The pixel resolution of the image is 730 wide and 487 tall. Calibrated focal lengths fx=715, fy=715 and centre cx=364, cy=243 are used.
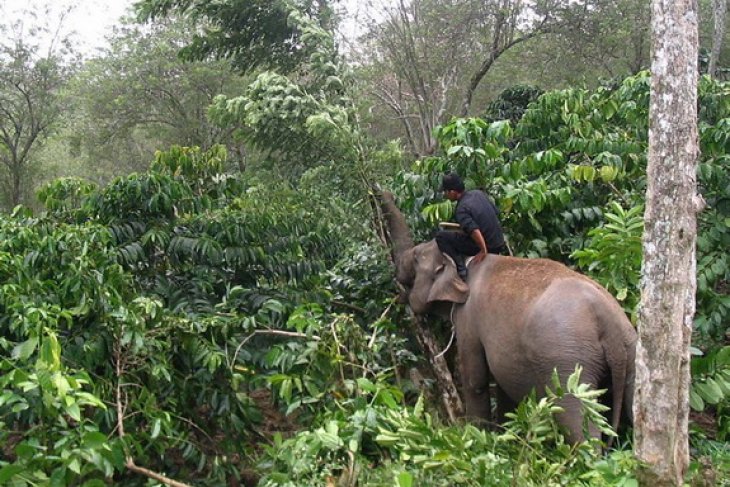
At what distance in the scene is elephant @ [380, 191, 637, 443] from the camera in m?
4.44

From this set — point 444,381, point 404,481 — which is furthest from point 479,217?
point 404,481

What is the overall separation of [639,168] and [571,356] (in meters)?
3.18

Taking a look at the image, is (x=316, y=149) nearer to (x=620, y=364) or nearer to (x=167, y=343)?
(x=167, y=343)

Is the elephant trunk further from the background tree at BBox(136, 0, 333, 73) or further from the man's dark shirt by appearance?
the background tree at BBox(136, 0, 333, 73)

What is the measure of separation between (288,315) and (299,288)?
1.82 feet

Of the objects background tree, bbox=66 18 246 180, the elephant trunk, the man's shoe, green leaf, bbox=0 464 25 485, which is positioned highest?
background tree, bbox=66 18 246 180

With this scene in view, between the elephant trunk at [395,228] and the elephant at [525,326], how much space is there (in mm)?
173

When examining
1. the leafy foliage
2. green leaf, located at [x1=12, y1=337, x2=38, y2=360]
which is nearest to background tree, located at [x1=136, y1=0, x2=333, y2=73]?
green leaf, located at [x1=12, y1=337, x2=38, y2=360]

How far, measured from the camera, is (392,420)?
148 inches

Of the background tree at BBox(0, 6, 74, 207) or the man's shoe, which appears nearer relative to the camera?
the man's shoe

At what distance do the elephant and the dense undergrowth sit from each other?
12.0 inches

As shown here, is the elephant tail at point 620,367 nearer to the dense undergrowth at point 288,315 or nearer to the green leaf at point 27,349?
the dense undergrowth at point 288,315

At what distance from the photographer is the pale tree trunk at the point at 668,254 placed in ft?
11.1

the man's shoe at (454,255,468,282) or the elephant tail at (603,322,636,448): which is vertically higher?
the man's shoe at (454,255,468,282)
